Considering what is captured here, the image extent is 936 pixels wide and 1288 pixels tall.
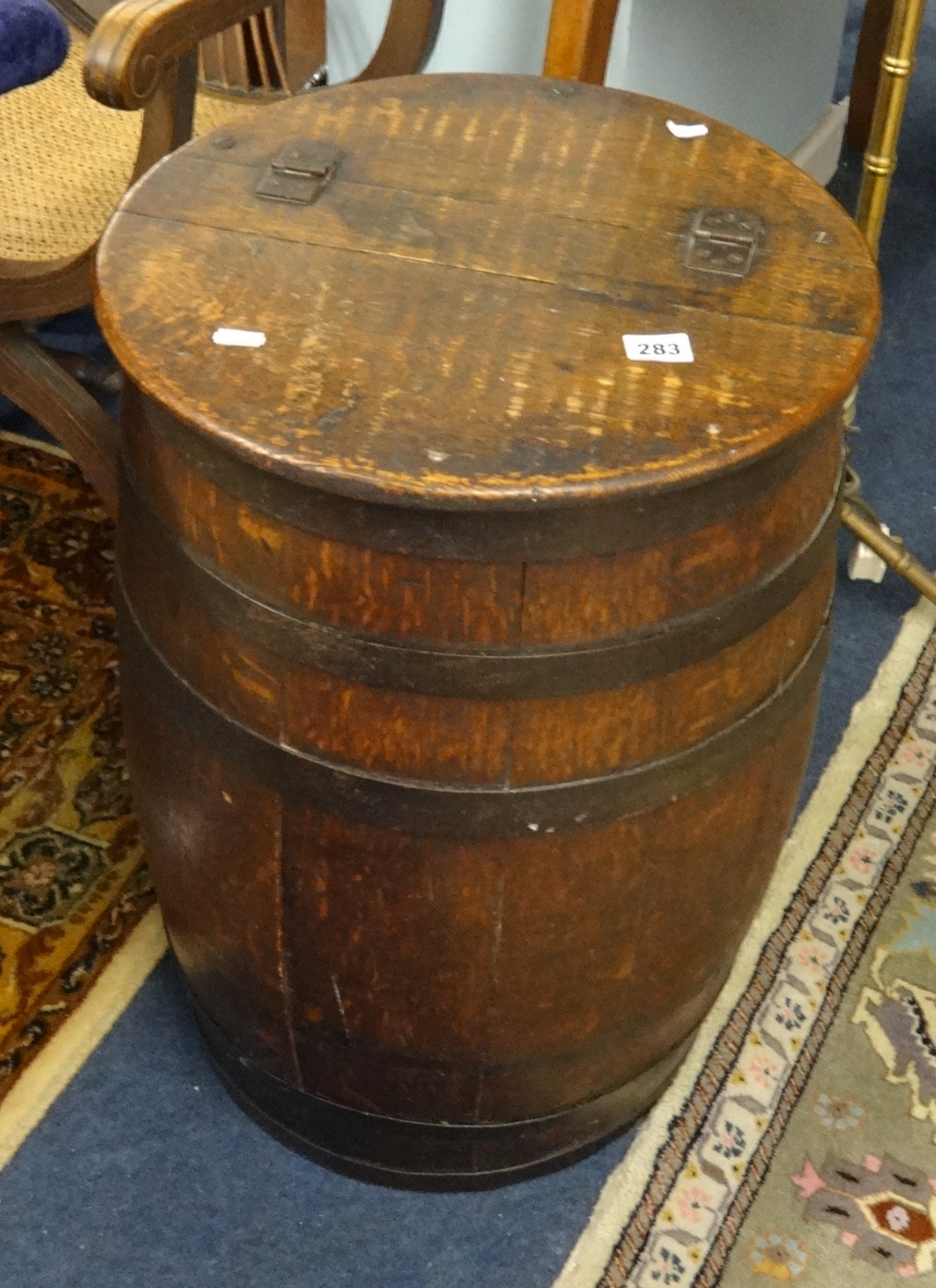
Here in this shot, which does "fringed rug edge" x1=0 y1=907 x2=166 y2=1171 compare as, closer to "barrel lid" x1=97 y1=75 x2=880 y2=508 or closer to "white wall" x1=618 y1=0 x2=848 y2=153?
"barrel lid" x1=97 y1=75 x2=880 y2=508

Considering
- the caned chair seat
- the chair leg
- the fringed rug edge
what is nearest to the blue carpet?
the fringed rug edge

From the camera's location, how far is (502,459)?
911mm

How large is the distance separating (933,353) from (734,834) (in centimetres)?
158

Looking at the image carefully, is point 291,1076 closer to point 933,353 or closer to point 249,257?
point 249,257

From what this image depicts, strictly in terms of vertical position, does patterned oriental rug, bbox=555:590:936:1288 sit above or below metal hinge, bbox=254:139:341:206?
below

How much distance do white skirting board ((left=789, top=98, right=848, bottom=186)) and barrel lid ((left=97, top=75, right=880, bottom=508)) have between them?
4.91 feet

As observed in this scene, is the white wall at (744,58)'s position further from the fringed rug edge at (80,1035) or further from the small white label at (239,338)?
the fringed rug edge at (80,1035)

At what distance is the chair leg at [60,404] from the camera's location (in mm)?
1812

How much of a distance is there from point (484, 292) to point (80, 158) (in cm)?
104

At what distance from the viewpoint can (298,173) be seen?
3.84 feet

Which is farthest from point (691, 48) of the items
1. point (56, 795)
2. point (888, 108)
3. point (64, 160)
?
point (56, 795)

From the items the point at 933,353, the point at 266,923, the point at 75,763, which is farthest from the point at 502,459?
the point at 933,353

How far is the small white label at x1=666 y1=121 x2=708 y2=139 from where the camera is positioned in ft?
4.12

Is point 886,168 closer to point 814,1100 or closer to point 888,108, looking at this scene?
point 888,108
